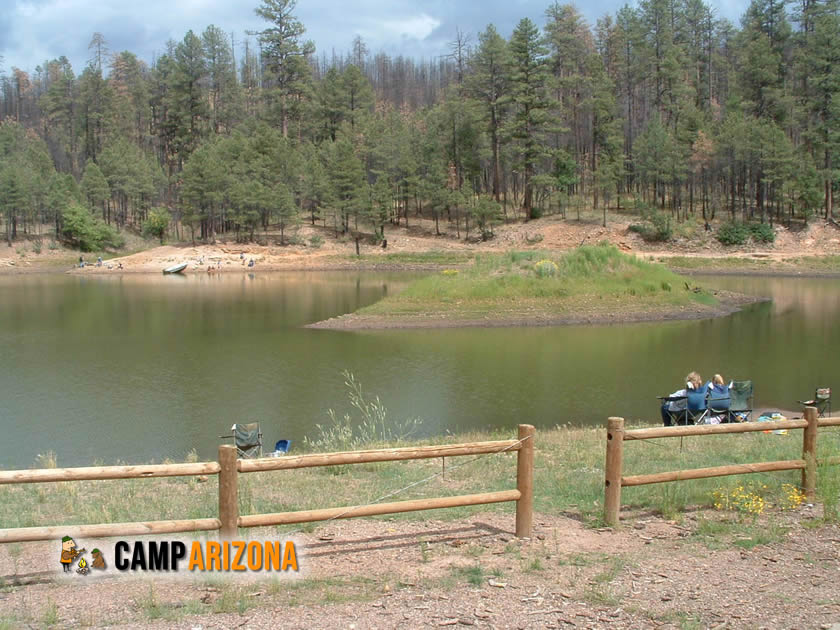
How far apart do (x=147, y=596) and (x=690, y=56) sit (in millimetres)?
95501

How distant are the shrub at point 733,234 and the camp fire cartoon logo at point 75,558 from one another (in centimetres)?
6379

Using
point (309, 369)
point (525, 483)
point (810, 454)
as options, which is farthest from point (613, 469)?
point (309, 369)

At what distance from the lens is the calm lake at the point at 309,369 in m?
17.3

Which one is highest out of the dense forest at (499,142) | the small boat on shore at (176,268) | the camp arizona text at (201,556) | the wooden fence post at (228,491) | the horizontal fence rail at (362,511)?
the dense forest at (499,142)

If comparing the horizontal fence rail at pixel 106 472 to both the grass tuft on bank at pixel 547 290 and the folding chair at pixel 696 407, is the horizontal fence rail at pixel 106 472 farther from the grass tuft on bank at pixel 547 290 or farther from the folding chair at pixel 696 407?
the grass tuft on bank at pixel 547 290

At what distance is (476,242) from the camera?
72.2 metres

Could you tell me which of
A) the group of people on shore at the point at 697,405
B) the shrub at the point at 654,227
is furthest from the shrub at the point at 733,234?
the group of people on shore at the point at 697,405

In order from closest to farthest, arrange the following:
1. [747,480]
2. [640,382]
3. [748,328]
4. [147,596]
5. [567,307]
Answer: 1. [147,596]
2. [747,480]
3. [640,382]
4. [748,328]
5. [567,307]

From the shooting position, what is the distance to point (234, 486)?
6289 mm

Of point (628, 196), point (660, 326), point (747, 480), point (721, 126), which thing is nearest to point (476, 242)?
point (628, 196)

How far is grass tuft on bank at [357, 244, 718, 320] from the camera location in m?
35.4

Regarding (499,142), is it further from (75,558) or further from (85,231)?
(75,558)

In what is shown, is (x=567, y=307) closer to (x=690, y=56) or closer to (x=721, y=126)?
(x=721, y=126)

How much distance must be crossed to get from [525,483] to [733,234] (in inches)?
2448
